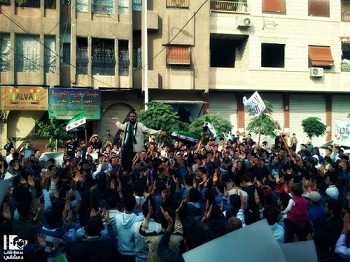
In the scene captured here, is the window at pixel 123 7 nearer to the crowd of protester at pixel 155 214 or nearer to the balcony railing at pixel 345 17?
the balcony railing at pixel 345 17

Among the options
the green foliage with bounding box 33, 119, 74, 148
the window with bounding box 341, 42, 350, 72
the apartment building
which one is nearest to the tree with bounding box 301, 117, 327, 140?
the apartment building

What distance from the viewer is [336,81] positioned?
26281 millimetres

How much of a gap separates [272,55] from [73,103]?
1232 centimetres

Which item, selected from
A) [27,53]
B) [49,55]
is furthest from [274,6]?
[27,53]

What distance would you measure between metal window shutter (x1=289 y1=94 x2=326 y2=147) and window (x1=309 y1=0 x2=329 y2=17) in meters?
4.68

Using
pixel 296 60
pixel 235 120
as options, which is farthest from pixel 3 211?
pixel 296 60

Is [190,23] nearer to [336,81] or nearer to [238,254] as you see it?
[336,81]

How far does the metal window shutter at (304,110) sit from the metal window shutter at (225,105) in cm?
353

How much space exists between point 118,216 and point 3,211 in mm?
1369

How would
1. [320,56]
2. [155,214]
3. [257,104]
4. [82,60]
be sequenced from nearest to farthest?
[155,214]
[257,104]
[82,60]
[320,56]

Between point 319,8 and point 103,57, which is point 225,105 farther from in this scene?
point 319,8

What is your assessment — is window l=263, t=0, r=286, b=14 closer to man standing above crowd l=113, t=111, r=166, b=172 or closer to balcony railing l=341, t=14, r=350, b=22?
balcony railing l=341, t=14, r=350, b=22

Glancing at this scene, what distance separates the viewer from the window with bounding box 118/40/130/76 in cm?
2244

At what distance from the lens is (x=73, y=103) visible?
21.3 m
